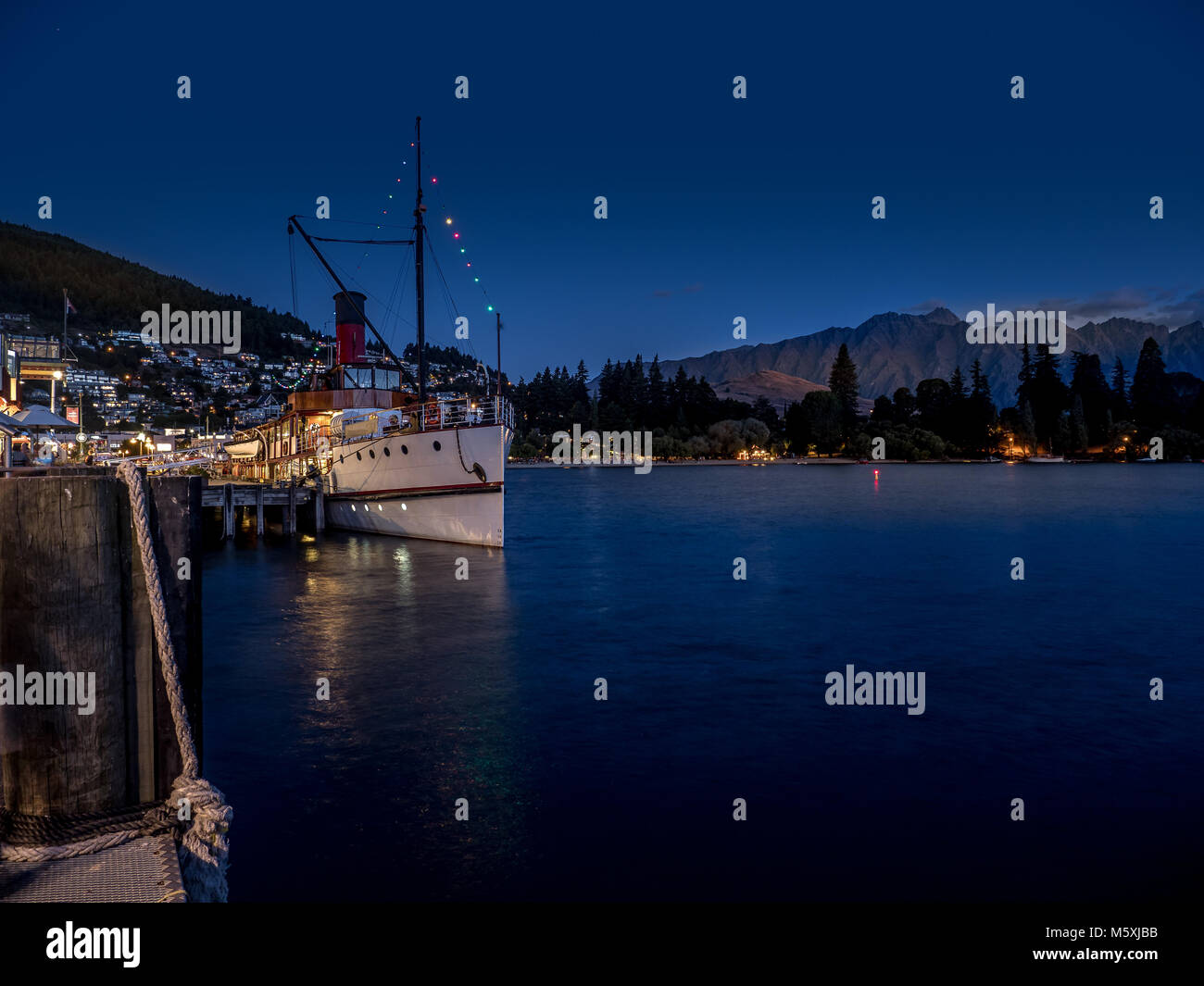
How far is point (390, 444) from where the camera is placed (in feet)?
119

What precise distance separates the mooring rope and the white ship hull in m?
26.1

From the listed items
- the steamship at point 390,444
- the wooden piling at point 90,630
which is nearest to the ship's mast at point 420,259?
the steamship at point 390,444

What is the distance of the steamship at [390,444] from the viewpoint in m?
33.2

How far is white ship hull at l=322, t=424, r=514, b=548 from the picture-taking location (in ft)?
108

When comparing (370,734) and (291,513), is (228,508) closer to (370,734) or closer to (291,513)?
(291,513)

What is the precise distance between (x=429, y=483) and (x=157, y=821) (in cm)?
3051

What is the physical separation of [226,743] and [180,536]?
8.45m

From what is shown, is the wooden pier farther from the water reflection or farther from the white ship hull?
the water reflection

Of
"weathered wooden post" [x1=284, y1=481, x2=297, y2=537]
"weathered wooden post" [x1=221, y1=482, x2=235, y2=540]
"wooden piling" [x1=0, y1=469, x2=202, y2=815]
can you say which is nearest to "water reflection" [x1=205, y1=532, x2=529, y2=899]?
"wooden piling" [x1=0, y1=469, x2=202, y2=815]

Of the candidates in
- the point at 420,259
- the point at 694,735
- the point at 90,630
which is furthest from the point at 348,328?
the point at 90,630

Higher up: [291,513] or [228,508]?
[228,508]

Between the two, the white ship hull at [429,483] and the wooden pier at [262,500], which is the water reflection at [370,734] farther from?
the wooden pier at [262,500]

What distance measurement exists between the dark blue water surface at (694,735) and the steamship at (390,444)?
3713 mm
